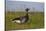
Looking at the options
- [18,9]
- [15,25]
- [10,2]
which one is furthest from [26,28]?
[10,2]

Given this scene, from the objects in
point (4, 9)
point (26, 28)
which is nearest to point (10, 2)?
point (4, 9)

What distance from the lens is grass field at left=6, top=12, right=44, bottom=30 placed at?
1.03 meters

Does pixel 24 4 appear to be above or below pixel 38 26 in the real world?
above

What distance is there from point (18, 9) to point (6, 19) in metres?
0.18

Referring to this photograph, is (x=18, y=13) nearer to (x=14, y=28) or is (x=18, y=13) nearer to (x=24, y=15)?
(x=24, y=15)

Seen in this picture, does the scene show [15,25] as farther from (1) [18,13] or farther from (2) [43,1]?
(2) [43,1]

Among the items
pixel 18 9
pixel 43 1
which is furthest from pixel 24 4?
pixel 43 1

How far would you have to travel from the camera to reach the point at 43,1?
1.08 meters

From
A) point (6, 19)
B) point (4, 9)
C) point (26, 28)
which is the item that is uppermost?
point (4, 9)

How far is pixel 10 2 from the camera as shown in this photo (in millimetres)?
1041

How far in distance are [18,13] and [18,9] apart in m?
0.05

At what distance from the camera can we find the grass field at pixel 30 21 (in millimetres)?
1035

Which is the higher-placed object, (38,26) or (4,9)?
(4,9)

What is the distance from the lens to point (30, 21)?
1.07 m
